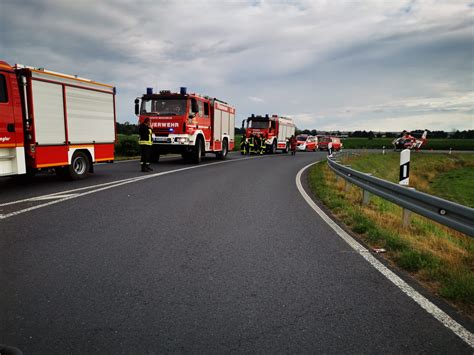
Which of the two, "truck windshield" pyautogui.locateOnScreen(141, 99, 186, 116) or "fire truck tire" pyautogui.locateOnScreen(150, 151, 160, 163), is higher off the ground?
"truck windshield" pyautogui.locateOnScreen(141, 99, 186, 116)

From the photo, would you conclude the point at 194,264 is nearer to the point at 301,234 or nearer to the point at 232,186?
the point at 301,234

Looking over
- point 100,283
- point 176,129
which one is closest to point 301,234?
point 100,283

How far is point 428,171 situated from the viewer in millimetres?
29375

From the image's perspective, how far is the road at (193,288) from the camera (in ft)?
8.71

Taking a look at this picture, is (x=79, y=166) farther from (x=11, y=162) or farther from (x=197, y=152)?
(x=197, y=152)

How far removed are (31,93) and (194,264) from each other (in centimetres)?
676

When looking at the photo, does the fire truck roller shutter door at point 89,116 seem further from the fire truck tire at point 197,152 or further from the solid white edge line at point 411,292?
the solid white edge line at point 411,292

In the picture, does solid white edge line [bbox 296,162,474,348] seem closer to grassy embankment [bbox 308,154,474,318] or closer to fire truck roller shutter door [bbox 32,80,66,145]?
grassy embankment [bbox 308,154,474,318]

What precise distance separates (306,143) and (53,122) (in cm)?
3409

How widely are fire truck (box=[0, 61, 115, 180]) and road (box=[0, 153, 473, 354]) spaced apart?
2340 mm

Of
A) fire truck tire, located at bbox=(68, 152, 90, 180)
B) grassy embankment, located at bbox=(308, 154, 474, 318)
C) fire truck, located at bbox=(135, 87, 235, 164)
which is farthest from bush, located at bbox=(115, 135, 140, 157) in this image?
grassy embankment, located at bbox=(308, 154, 474, 318)

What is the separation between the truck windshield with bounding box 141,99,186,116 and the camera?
1571 centimetres

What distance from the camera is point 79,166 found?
10688 mm

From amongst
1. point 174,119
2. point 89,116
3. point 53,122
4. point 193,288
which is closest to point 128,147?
point 174,119
